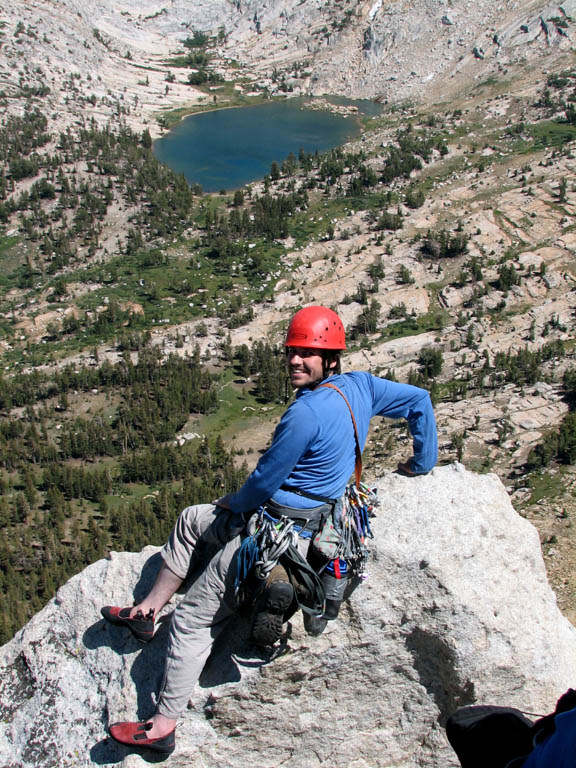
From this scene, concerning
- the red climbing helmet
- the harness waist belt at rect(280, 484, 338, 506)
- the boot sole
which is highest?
the red climbing helmet

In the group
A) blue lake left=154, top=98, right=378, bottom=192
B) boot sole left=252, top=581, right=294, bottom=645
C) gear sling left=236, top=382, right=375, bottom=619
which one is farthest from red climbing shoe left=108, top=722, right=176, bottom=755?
blue lake left=154, top=98, right=378, bottom=192

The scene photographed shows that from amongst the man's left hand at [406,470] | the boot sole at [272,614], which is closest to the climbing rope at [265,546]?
the boot sole at [272,614]

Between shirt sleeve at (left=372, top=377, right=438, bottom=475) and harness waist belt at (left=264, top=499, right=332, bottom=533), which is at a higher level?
shirt sleeve at (left=372, top=377, right=438, bottom=475)

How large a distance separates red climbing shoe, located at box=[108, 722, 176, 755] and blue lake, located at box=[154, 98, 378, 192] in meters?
50.0

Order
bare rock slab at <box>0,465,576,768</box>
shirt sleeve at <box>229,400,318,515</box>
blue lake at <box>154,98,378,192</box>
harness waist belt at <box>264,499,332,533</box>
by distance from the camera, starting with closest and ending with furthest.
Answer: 1. shirt sleeve at <box>229,400,318,515</box>
2. harness waist belt at <box>264,499,332,533</box>
3. bare rock slab at <box>0,465,576,768</box>
4. blue lake at <box>154,98,378,192</box>

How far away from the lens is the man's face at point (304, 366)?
15.3ft

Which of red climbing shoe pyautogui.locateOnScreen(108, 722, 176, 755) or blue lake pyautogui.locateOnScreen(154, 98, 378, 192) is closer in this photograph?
red climbing shoe pyautogui.locateOnScreen(108, 722, 176, 755)

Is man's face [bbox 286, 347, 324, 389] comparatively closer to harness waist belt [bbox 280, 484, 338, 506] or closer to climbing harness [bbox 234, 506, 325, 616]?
harness waist belt [bbox 280, 484, 338, 506]

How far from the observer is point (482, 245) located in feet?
107

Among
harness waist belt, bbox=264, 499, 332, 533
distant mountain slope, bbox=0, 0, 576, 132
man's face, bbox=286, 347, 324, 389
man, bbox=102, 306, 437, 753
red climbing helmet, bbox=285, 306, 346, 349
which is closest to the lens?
man, bbox=102, 306, 437, 753

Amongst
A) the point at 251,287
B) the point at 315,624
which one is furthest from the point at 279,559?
the point at 251,287

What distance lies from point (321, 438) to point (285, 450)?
12.7 inches

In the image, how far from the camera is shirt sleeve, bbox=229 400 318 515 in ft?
13.5

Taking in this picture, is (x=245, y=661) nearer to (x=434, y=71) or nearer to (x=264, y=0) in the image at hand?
(x=434, y=71)
